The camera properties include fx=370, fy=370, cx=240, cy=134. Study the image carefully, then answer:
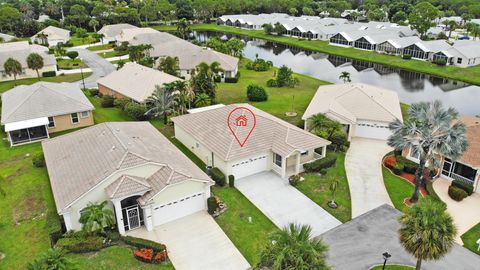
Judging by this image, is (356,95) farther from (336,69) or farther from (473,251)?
(336,69)

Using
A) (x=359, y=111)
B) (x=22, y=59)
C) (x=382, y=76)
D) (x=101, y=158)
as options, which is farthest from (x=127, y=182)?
(x=382, y=76)

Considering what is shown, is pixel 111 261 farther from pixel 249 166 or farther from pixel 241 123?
pixel 241 123

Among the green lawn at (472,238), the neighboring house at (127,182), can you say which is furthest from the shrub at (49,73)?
the green lawn at (472,238)

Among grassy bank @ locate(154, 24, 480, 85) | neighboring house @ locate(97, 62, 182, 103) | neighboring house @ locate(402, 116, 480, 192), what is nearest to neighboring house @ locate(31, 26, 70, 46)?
neighboring house @ locate(97, 62, 182, 103)

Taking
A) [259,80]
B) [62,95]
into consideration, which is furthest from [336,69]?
[62,95]

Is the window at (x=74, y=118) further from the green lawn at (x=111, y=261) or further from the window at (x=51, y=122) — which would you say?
the green lawn at (x=111, y=261)

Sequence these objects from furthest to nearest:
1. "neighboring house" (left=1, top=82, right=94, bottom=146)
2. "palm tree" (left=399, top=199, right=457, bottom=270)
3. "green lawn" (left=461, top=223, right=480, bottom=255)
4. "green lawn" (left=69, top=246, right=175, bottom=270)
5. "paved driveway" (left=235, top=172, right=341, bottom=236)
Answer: "neighboring house" (left=1, top=82, right=94, bottom=146) → "paved driveway" (left=235, top=172, right=341, bottom=236) → "green lawn" (left=461, top=223, right=480, bottom=255) → "green lawn" (left=69, top=246, right=175, bottom=270) → "palm tree" (left=399, top=199, right=457, bottom=270)

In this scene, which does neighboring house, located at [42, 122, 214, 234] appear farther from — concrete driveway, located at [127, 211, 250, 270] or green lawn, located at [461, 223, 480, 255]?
green lawn, located at [461, 223, 480, 255]
